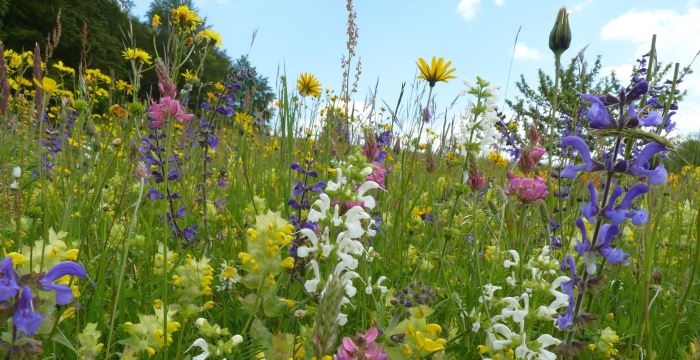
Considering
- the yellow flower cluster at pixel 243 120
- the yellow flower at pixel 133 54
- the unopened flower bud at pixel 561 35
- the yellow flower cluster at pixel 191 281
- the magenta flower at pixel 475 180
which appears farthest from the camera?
the yellow flower cluster at pixel 243 120

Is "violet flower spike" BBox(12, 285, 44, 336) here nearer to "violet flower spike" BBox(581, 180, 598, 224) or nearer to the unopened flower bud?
"violet flower spike" BBox(581, 180, 598, 224)

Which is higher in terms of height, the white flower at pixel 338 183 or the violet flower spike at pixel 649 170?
the violet flower spike at pixel 649 170

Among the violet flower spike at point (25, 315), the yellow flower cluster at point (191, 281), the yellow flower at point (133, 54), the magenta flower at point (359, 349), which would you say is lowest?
the yellow flower cluster at point (191, 281)

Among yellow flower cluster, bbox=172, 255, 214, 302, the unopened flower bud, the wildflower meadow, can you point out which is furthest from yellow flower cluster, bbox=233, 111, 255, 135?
the unopened flower bud

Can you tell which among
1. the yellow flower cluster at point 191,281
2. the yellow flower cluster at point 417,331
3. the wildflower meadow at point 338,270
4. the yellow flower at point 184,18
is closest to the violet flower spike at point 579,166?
the wildflower meadow at point 338,270

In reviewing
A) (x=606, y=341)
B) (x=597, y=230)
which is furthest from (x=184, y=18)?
(x=606, y=341)

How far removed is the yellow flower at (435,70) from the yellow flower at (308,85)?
3.99ft

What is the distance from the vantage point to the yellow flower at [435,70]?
254 cm

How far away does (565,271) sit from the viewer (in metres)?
1.98

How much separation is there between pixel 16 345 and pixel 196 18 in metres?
2.08

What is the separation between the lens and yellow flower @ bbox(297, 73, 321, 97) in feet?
11.9

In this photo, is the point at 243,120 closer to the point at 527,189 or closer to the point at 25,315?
the point at 527,189

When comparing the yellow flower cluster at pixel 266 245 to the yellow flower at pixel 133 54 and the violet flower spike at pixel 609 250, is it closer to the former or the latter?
the violet flower spike at pixel 609 250

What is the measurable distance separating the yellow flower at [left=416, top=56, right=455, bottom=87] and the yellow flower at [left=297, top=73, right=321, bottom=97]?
1.22 m
